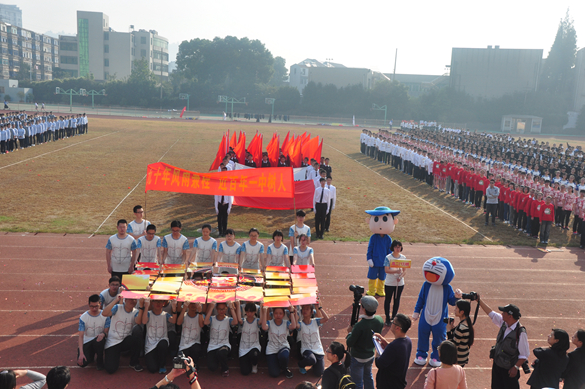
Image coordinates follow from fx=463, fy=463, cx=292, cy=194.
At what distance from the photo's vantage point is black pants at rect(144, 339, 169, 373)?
22.3 ft

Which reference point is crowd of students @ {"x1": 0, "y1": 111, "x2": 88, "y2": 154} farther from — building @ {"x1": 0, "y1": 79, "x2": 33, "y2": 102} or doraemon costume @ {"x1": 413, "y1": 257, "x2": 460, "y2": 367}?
building @ {"x1": 0, "y1": 79, "x2": 33, "y2": 102}

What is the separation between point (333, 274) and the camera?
447 inches

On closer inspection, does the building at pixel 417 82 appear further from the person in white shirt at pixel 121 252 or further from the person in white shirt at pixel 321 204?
the person in white shirt at pixel 121 252

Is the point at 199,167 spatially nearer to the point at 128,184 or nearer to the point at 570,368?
the point at 128,184

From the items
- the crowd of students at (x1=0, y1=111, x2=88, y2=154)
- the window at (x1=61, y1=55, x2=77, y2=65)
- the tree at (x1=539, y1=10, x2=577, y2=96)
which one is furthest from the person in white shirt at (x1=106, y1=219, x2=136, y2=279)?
the window at (x1=61, y1=55, x2=77, y2=65)

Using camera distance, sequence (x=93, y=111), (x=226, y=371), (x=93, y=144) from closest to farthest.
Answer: (x=226, y=371)
(x=93, y=144)
(x=93, y=111)

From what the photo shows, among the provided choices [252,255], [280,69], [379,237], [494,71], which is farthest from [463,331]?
[280,69]

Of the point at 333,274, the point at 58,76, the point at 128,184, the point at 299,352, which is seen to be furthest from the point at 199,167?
the point at 58,76

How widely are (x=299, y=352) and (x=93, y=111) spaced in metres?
71.5

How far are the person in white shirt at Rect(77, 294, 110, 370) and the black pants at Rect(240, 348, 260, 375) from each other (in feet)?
6.77

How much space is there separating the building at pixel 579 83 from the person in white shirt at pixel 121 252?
86681 millimetres

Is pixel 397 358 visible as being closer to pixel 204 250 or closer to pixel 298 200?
pixel 204 250

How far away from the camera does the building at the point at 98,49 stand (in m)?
96.4

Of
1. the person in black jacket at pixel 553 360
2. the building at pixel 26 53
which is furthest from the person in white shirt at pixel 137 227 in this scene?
the building at pixel 26 53
